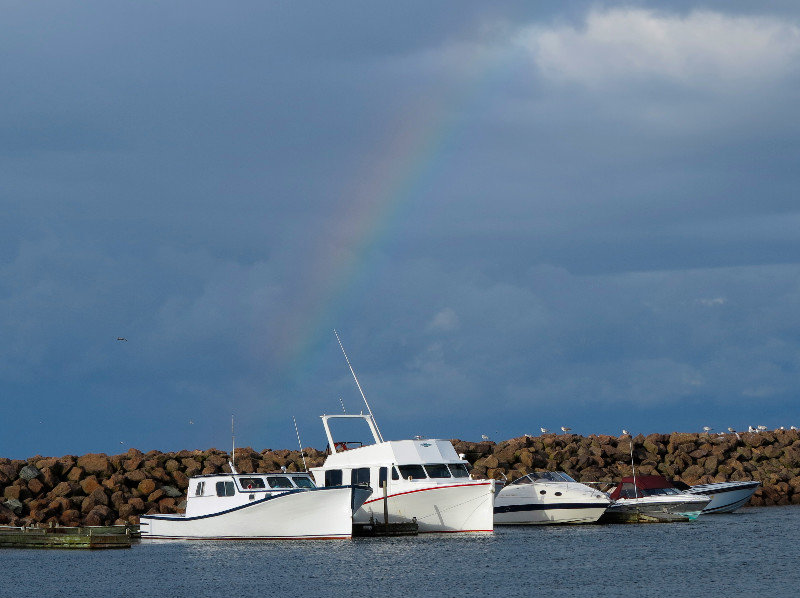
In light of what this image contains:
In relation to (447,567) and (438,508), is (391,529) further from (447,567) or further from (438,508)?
(447,567)

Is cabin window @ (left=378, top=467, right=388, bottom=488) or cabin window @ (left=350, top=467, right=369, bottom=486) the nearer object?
cabin window @ (left=378, top=467, right=388, bottom=488)

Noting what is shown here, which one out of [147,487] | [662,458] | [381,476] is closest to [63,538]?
[147,487]

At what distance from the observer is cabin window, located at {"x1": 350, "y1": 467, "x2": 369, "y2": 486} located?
162 feet

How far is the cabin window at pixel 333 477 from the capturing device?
50.3m

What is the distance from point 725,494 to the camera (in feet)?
204

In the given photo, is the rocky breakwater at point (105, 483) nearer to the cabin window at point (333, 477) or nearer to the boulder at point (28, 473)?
the boulder at point (28, 473)

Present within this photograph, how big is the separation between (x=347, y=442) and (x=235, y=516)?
740 centimetres

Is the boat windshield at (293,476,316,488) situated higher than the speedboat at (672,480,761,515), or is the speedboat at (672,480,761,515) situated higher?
the boat windshield at (293,476,316,488)

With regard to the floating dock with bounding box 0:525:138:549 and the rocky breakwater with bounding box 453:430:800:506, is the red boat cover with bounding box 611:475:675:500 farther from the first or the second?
the floating dock with bounding box 0:525:138:549

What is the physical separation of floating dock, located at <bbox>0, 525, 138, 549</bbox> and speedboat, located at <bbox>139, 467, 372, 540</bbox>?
2078mm

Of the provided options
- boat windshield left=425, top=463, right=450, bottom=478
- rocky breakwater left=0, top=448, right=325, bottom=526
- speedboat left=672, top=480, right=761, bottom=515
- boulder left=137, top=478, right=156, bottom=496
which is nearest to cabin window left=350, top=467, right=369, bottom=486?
boat windshield left=425, top=463, right=450, bottom=478

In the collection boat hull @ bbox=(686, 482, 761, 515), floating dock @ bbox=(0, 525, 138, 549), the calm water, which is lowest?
the calm water

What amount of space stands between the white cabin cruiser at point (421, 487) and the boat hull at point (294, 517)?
6.13ft

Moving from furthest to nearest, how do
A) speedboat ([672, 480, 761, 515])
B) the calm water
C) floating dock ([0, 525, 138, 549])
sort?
speedboat ([672, 480, 761, 515]) → floating dock ([0, 525, 138, 549]) → the calm water
